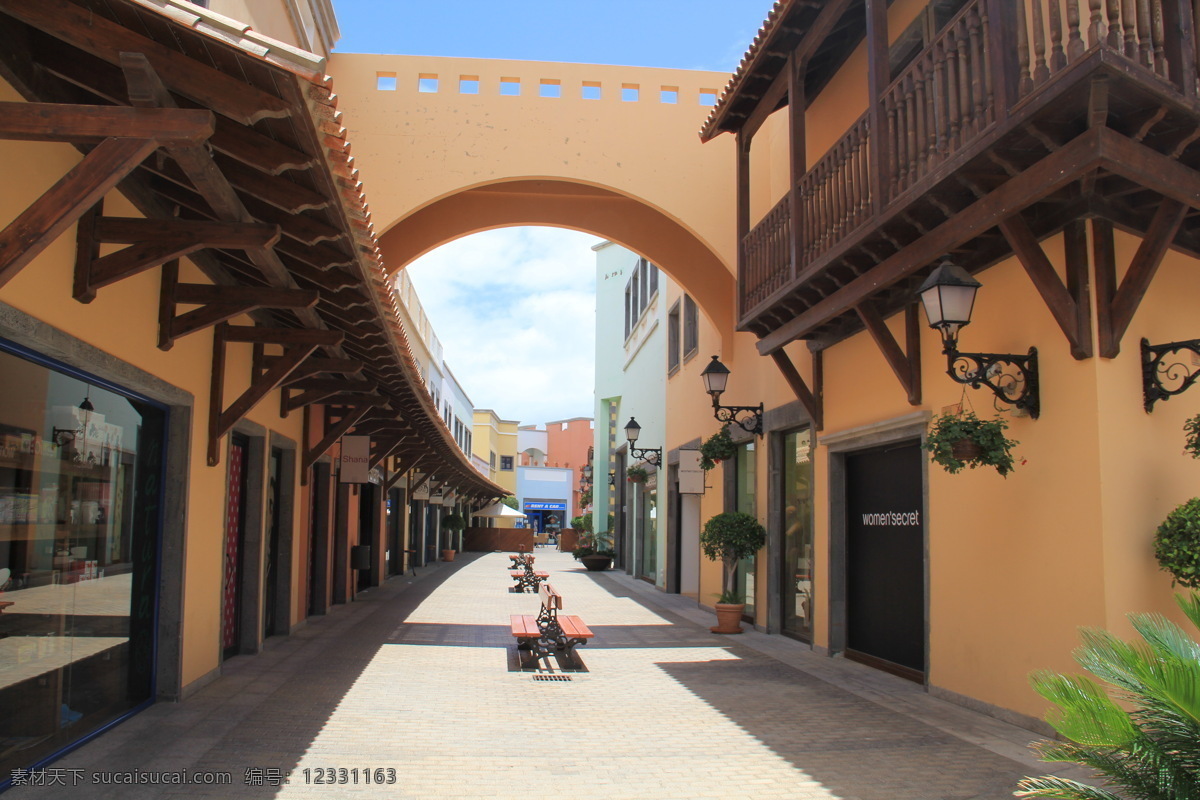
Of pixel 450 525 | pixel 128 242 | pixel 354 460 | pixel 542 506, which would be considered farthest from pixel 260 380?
pixel 542 506

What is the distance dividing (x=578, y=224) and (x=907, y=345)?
8.94 m

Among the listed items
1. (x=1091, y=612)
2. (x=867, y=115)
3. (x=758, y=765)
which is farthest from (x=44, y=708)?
(x=867, y=115)

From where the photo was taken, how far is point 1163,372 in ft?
21.2

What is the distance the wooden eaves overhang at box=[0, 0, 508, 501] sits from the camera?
3980 mm

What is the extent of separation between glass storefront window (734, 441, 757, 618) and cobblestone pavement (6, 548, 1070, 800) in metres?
3.01

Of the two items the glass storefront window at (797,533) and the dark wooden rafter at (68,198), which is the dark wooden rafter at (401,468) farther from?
the dark wooden rafter at (68,198)

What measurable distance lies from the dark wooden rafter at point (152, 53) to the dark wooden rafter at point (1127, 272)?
203 inches

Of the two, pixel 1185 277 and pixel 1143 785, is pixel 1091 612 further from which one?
pixel 1143 785

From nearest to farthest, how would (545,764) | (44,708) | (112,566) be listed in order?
1. (44,708)
2. (545,764)
3. (112,566)

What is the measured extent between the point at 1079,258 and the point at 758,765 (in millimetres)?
3957

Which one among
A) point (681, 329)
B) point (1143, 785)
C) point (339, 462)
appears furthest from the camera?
point (681, 329)

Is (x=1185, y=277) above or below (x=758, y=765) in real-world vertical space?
above

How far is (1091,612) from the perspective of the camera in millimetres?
6184

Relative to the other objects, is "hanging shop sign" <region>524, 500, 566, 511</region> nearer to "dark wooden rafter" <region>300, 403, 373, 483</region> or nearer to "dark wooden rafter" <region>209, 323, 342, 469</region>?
"dark wooden rafter" <region>300, 403, 373, 483</region>
